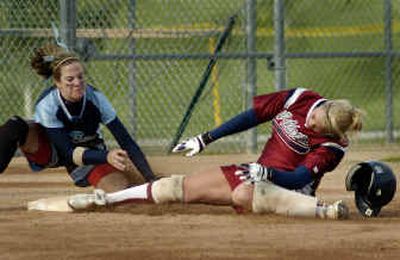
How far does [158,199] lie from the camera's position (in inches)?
319

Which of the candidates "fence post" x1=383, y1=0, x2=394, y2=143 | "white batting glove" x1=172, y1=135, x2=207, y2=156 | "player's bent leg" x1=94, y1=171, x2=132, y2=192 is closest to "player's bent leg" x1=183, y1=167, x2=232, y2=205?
"white batting glove" x1=172, y1=135, x2=207, y2=156

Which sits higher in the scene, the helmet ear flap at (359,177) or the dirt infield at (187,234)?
the helmet ear flap at (359,177)

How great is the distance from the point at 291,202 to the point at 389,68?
25.0 ft

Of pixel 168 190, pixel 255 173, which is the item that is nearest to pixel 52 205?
pixel 168 190

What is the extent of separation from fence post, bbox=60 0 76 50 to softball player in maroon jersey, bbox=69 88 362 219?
5.20 metres

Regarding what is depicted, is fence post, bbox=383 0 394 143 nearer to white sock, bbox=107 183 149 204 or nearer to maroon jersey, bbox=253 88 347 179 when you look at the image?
maroon jersey, bbox=253 88 347 179

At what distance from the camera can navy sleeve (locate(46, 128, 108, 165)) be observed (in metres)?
8.36

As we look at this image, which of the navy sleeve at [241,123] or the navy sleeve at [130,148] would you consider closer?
the navy sleeve at [241,123]

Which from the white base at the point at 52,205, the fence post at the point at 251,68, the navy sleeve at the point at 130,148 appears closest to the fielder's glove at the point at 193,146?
the white base at the point at 52,205

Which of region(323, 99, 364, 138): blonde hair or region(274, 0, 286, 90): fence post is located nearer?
region(323, 99, 364, 138): blonde hair

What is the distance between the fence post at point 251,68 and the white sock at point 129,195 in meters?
6.28

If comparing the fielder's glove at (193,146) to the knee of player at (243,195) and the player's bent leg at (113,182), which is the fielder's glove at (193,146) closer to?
the knee of player at (243,195)

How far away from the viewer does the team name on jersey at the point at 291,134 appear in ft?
26.5

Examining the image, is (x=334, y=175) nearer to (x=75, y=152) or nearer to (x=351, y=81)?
(x=75, y=152)
